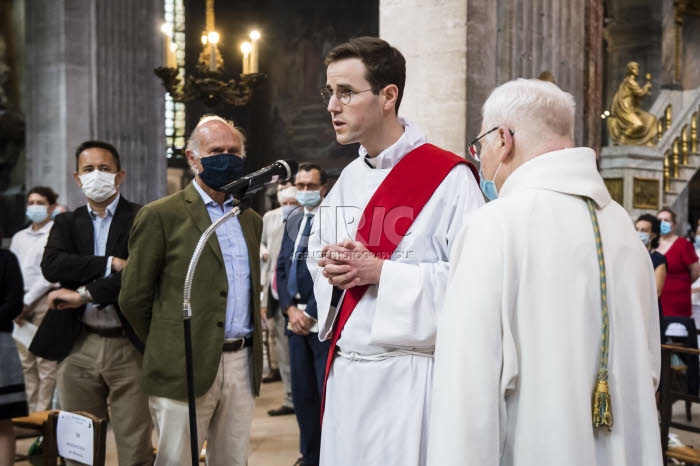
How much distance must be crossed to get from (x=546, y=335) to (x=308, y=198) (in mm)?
3774

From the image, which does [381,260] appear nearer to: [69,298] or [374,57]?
[374,57]

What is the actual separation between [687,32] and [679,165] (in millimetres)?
4782

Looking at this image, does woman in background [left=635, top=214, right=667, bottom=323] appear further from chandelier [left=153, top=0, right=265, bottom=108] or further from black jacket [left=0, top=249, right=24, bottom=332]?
chandelier [left=153, top=0, right=265, bottom=108]

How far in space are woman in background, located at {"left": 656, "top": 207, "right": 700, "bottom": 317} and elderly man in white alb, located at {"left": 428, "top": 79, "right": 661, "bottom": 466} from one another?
5575 mm

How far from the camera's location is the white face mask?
3828mm

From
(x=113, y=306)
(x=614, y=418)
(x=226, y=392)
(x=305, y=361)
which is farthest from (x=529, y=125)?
(x=305, y=361)

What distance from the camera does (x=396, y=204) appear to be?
2.42 metres

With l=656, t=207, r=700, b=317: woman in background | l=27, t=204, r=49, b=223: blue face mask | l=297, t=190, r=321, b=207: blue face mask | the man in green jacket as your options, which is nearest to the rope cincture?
the man in green jacket

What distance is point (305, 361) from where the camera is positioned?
475cm

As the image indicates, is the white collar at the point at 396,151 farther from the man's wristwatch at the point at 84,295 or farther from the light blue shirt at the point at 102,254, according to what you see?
the man's wristwatch at the point at 84,295

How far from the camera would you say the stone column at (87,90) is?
9.18 meters

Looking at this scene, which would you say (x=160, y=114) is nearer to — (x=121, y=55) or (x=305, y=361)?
(x=121, y=55)

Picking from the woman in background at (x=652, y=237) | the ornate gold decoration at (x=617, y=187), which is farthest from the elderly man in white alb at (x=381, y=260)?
the ornate gold decoration at (x=617, y=187)

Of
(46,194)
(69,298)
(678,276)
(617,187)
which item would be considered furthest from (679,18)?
(69,298)
